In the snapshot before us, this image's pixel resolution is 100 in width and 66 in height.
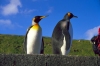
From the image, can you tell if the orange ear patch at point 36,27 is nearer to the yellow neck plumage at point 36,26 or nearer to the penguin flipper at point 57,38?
the yellow neck plumage at point 36,26

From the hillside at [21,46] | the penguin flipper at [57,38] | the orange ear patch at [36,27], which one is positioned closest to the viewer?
the orange ear patch at [36,27]

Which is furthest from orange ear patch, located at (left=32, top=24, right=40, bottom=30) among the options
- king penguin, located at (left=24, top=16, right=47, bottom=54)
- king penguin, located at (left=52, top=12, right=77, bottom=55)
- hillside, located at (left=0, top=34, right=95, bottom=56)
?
hillside, located at (left=0, top=34, right=95, bottom=56)

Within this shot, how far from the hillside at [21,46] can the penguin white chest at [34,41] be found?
973 cm

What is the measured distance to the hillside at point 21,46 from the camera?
60.4 feet

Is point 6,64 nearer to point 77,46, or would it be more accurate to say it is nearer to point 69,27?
point 69,27

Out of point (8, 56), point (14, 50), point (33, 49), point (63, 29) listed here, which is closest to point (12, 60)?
point (8, 56)

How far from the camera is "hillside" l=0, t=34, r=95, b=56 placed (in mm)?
18422

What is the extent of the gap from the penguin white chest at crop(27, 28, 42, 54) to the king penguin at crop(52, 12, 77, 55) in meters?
0.63

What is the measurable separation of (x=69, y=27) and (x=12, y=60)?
4020 millimetres

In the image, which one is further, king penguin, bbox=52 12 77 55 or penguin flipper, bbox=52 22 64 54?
penguin flipper, bbox=52 22 64 54

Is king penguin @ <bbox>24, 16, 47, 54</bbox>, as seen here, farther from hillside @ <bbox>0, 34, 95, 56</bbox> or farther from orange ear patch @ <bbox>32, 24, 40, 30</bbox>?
hillside @ <bbox>0, 34, 95, 56</bbox>

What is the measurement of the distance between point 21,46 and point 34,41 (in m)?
12.3

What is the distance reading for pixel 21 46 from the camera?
20.0 m

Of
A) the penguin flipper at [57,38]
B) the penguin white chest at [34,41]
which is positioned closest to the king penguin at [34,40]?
the penguin white chest at [34,41]
